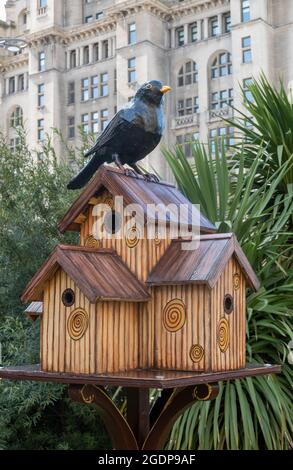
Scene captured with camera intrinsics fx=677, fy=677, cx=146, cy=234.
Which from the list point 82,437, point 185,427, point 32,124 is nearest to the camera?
point 185,427

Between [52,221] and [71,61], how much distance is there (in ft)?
148

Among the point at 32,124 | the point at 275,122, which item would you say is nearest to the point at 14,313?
the point at 275,122

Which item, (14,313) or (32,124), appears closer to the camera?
(14,313)

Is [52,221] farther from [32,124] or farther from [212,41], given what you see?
[32,124]

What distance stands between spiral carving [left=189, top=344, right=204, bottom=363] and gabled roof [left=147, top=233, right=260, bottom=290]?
0.33m

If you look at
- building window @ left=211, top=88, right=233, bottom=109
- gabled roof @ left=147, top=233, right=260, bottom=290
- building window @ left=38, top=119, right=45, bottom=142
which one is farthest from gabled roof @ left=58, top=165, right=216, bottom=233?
building window @ left=38, top=119, right=45, bottom=142

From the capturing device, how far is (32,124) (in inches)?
1954

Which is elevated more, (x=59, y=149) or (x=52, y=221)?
(x=59, y=149)

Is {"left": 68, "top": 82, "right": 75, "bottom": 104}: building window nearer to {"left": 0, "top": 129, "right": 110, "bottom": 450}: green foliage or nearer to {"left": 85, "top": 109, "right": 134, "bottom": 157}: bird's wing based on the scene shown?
{"left": 0, "top": 129, "right": 110, "bottom": 450}: green foliage

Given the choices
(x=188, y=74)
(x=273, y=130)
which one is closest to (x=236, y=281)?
(x=273, y=130)

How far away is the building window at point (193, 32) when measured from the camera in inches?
1751

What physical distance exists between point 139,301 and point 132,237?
1.27 ft

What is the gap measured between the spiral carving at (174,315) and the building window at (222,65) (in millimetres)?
40080

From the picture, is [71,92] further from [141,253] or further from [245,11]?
[141,253]
